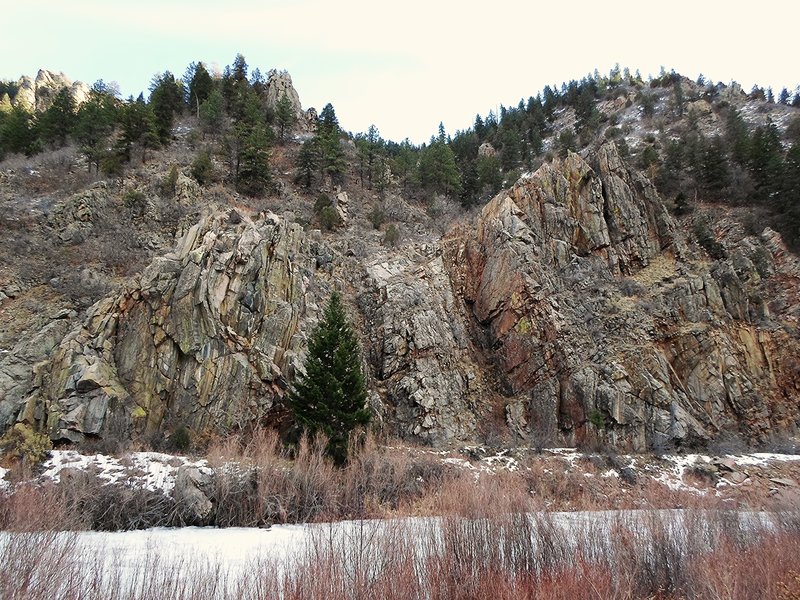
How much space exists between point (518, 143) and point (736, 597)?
62860 millimetres

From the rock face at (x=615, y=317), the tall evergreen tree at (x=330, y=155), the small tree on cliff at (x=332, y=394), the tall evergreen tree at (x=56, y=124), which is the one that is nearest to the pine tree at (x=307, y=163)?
the tall evergreen tree at (x=330, y=155)

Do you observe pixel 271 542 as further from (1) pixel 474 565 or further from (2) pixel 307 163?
(2) pixel 307 163

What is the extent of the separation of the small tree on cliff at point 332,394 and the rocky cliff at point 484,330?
3.08 meters

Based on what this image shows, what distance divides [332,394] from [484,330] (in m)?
13.7

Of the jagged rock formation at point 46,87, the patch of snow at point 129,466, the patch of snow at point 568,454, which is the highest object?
the jagged rock formation at point 46,87

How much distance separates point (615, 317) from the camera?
26.2 meters

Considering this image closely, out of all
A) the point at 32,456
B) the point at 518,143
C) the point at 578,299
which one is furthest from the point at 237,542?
the point at 518,143

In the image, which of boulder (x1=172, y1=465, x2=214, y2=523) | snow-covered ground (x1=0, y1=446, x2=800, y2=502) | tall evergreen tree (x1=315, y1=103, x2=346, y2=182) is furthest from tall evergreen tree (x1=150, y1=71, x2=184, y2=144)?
boulder (x1=172, y1=465, x2=214, y2=523)

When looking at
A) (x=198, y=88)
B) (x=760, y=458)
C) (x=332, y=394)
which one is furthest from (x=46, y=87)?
(x=760, y=458)

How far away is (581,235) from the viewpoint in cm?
3069

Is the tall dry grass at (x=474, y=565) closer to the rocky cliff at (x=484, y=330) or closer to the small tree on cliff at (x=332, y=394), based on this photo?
the small tree on cliff at (x=332, y=394)

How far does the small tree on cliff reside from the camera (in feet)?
56.2

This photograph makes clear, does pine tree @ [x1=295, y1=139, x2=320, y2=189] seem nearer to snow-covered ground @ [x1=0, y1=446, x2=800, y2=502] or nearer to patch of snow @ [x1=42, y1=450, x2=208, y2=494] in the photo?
snow-covered ground @ [x1=0, y1=446, x2=800, y2=502]

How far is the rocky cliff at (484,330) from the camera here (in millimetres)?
19109
